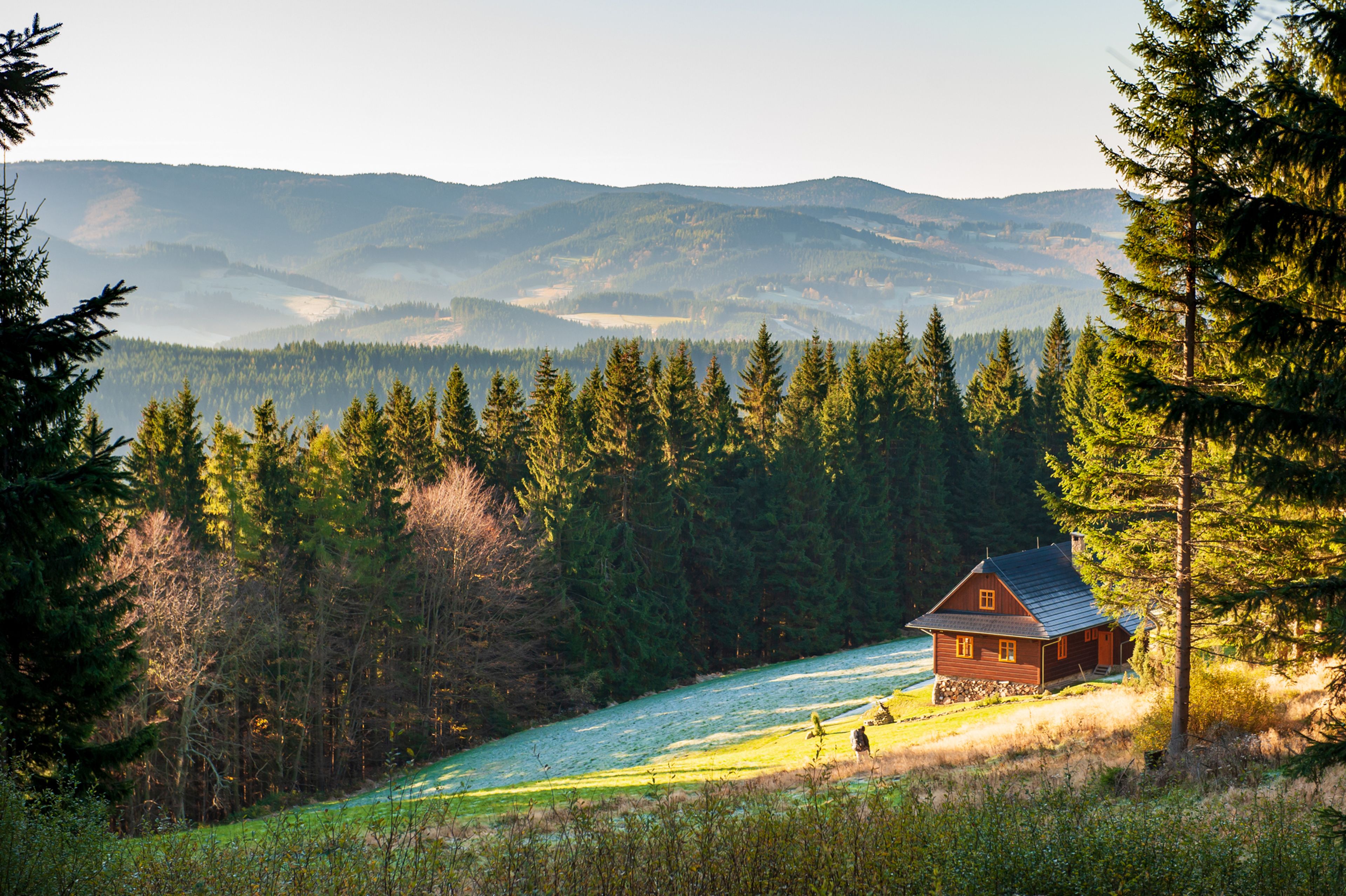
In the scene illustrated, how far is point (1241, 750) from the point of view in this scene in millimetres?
16156

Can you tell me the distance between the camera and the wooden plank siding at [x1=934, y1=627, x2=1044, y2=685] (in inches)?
1543

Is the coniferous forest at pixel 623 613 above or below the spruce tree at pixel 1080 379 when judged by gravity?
below

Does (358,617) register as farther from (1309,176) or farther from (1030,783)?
(1309,176)

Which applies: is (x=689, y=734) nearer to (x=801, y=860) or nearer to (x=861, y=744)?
(x=861, y=744)

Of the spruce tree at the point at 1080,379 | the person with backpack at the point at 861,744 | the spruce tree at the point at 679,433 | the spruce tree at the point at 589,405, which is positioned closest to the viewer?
the person with backpack at the point at 861,744

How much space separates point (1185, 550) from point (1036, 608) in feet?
77.4

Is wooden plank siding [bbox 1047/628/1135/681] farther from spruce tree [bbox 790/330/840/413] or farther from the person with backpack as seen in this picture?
spruce tree [bbox 790/330/840/413]

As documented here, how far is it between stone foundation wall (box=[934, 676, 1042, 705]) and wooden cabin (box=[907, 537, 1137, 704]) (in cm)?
3

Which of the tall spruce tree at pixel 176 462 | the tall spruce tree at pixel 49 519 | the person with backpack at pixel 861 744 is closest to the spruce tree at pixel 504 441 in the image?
the tall spruce tree at pixel 176 462

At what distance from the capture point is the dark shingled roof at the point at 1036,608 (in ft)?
129

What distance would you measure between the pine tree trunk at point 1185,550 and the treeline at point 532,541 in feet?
79.0

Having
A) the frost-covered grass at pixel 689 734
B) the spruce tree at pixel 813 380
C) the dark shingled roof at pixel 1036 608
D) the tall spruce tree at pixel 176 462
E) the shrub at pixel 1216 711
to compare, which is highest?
the spruce tree at pixel 813 380

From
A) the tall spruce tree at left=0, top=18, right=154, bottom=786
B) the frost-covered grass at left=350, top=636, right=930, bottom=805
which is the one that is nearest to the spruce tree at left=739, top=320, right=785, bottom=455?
the frost-covered grass at left=350, top=636, right=930, bottom=805

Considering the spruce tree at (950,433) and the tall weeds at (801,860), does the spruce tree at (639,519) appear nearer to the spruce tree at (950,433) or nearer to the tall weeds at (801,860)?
the spruce tree at (950,433)
